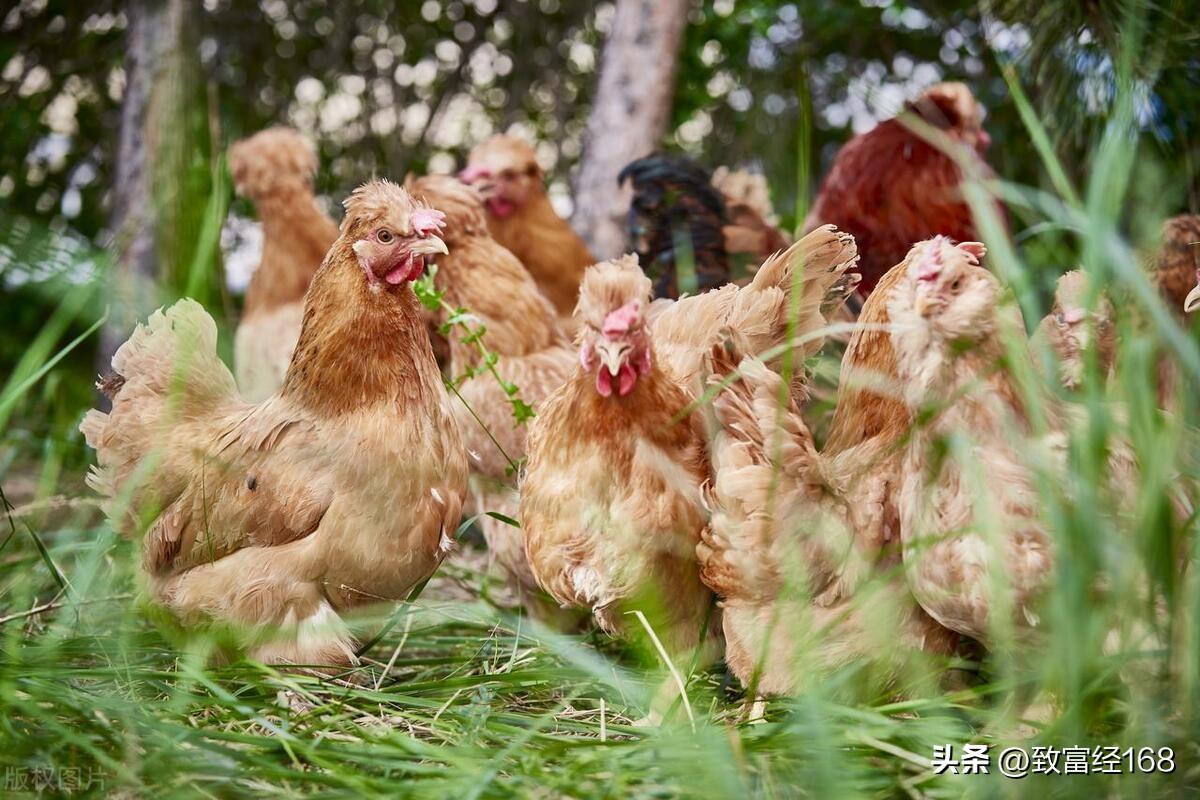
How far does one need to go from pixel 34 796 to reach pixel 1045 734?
1690 millimetres

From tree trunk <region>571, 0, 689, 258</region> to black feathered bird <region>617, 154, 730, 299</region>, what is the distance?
2.37ft

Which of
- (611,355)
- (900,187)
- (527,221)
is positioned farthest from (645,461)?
(527,221)

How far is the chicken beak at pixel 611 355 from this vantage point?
86.4 inches

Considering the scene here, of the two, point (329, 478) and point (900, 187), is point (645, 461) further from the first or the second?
point (900, 187)

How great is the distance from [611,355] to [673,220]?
2097 millimetres

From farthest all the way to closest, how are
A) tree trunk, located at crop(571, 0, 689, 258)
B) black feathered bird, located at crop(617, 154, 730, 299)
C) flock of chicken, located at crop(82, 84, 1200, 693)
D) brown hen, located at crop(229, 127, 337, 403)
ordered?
tree trunk, located at crop(571, 0, 689, 258) → brown hen, located at crop(229, 127, 337, 403) → black feathered bird, located at crop(617, 154, 730, 299) → flock of chicken, located at crop(82, 84, 1200, 693)

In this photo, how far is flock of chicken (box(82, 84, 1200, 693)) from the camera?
2.10 m

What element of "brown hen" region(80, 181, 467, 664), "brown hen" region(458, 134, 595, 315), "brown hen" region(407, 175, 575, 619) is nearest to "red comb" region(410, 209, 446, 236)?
"brown hen" region(80, 181, 467, 664)

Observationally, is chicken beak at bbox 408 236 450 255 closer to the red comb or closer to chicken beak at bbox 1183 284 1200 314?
the red comb

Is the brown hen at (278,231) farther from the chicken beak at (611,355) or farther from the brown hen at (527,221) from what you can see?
the chicken beak at (611,355)

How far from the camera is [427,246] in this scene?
249 cm

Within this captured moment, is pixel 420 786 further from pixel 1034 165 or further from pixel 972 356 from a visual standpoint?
pixel 1034 165

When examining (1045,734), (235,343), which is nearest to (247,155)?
(235,343)

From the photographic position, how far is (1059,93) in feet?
12.0
